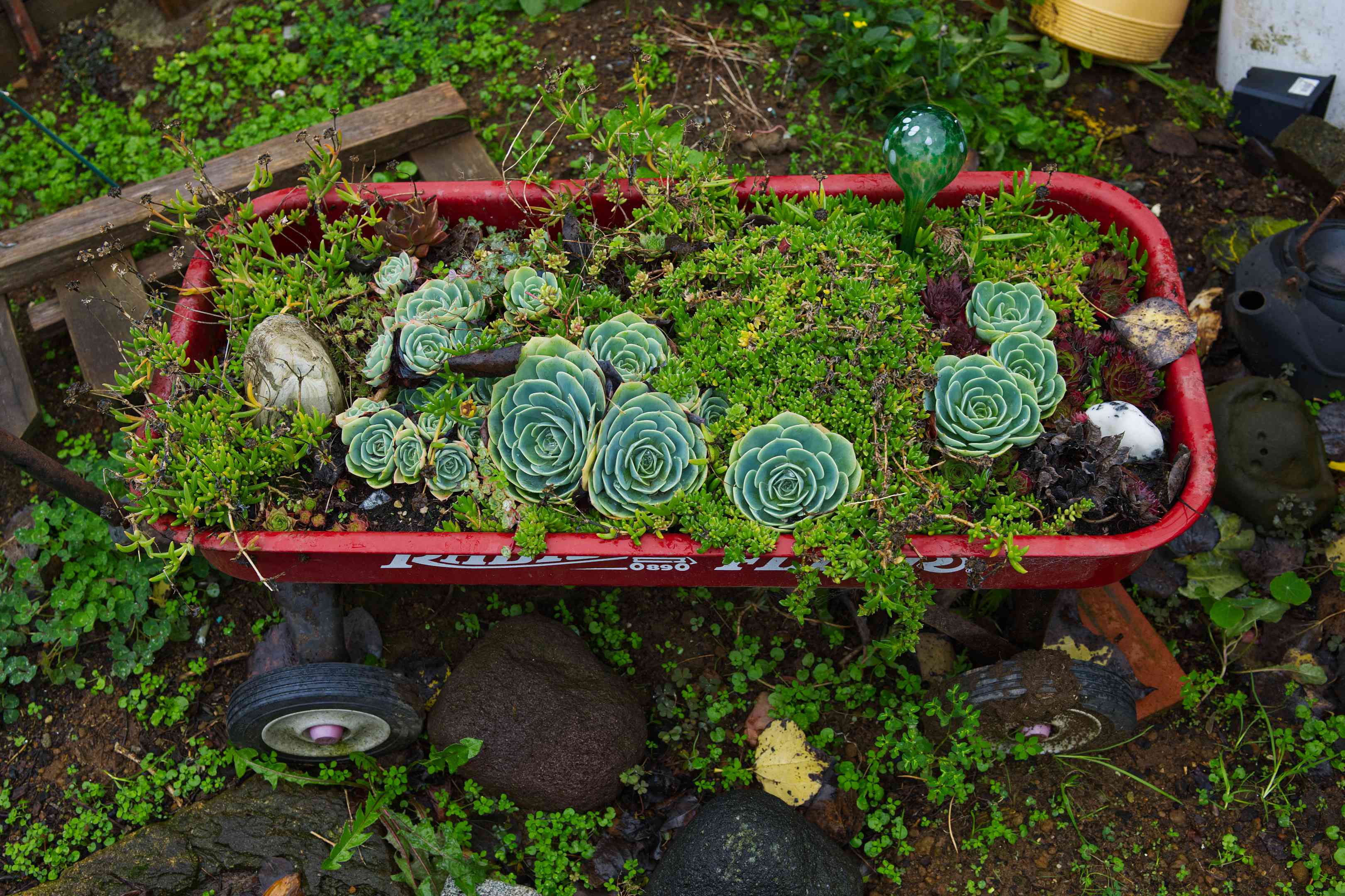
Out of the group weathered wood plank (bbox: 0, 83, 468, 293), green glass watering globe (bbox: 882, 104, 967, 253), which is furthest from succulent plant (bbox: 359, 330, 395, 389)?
green glass watering globe (bbox: 882, 104, 967, 253)

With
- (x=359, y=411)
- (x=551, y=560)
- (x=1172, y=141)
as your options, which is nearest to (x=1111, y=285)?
(x=1172, y=141)

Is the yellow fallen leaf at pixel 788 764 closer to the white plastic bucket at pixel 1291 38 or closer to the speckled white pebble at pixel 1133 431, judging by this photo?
the speckled white pebble at pixel 1133 431

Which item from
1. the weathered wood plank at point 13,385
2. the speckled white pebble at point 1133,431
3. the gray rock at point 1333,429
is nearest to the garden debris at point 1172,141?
the gray rock at point 1333,429

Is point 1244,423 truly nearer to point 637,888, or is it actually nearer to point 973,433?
point 973,433

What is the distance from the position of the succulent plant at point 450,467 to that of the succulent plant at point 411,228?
23.8 inches

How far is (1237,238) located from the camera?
9.98ft

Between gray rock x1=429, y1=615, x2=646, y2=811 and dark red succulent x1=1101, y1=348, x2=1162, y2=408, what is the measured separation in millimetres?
1476

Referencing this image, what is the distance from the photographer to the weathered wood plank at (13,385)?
2916 millimetres

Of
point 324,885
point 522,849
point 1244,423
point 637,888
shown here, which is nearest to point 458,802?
point 522,849

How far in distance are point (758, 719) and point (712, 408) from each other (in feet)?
3.11

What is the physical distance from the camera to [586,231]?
2414 millimetres

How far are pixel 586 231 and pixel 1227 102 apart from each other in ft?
8.51

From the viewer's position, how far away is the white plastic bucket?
3.08 m

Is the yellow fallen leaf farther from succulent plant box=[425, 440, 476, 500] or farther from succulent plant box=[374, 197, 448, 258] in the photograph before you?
succulent plant box=[374, 197, 448, 258]
